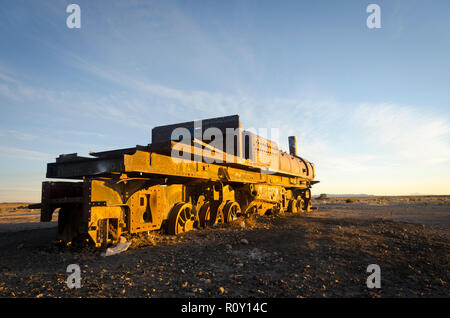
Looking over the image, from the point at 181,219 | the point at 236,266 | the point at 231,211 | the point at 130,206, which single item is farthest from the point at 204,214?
the point at 236,266

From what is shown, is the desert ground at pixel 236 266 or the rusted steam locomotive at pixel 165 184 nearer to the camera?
the desert ground at pixel 236 266

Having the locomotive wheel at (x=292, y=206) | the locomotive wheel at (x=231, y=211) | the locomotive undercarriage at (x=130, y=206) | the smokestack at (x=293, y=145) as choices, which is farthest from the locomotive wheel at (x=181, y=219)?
the smokestack at (x=293, y=145)

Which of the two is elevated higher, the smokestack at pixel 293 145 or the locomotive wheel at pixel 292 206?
the smokestack at pixel 293 145

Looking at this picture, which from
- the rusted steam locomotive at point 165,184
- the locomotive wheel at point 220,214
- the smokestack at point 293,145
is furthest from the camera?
the smokestack at point 293,145

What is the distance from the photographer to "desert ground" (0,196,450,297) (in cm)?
364

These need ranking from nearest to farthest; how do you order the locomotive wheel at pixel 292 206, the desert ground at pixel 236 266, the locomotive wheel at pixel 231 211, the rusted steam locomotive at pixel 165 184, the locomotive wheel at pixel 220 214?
1. the desert ground at pixel 236 266
2. the rusted steam locomotive at pixel 165 184
3. the locomotive wheel at pixel 220 214
4. the locomotive wheel at pixel 231 211
5. the locomotive wheel at pixel 292 206

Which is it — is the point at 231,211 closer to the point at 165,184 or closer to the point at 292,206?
the point at 165,184

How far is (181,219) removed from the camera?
8.20 metres

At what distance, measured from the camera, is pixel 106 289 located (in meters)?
3.64

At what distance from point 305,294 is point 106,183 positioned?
179 inches

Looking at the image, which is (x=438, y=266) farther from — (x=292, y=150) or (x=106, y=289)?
(x=292, y=150)

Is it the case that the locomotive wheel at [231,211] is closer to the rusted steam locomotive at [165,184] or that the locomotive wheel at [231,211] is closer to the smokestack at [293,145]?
the rusted steam locomotive at [165,184]

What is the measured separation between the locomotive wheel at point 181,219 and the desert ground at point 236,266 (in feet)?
1.53

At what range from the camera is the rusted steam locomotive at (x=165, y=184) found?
5.99 metres
